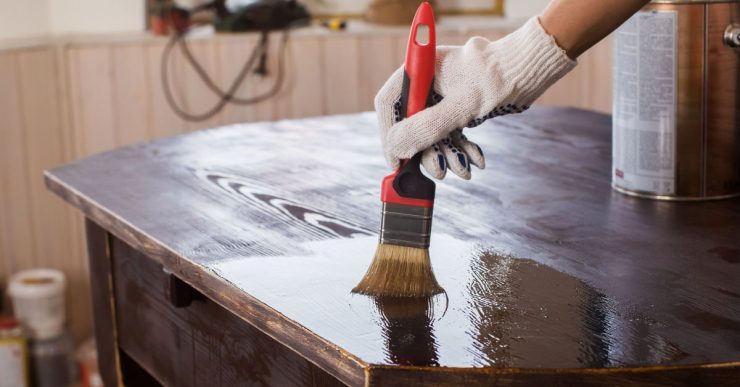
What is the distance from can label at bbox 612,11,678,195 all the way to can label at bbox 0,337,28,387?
2001 mm

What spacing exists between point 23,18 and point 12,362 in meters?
1.01

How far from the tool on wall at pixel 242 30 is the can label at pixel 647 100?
2.10 m

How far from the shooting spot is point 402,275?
3.02ft

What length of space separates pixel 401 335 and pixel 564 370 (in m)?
0.14

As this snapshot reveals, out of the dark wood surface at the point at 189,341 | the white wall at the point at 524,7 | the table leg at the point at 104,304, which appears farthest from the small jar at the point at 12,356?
the white wall at the point at 524,7

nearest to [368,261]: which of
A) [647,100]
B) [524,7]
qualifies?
[647,100]

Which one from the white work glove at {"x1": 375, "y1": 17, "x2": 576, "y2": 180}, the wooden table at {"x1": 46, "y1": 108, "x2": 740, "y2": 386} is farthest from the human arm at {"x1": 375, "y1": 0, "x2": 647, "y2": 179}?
the wooden table at {"x1": 46, "y1": 108, "x2": 740, "y2": 386}

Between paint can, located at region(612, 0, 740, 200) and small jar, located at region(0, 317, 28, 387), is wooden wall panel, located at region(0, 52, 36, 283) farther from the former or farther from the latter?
paint can, located at region(612, 0, 740, 200)

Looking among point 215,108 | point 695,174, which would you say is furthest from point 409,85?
point 215,108

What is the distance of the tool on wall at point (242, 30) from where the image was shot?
3207 millimetres

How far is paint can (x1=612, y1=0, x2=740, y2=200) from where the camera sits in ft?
3.87

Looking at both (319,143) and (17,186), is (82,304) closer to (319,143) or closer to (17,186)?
(17,186)

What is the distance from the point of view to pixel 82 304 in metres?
3.21

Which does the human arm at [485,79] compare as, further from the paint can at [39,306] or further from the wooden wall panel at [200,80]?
the wooden wall panel at [200,80]
